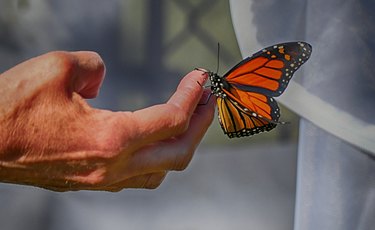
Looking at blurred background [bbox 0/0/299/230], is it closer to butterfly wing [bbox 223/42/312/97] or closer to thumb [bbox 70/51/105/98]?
butterfly wing [bbox 223/42/312/97]

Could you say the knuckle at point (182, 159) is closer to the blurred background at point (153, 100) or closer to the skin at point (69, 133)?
the skin at point (69, 133)

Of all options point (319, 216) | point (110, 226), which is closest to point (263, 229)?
point (110, 226)

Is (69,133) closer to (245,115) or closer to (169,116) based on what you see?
(169,116)

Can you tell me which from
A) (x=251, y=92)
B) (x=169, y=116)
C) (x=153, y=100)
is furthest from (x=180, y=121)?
(x=153, y=100)

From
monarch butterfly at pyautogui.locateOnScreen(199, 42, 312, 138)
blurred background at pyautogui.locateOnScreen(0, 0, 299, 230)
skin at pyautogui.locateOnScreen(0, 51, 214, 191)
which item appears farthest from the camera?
blurred background at pyautogui.locateOnScreen(0, 0, 299, 230)

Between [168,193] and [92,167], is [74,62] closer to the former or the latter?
[92,167]

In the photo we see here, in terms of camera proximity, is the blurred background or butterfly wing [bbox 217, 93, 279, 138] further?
the blurred background

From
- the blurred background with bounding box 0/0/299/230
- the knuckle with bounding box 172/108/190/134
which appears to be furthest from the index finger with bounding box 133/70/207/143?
the blurred background with bounding box 0/0/299/230

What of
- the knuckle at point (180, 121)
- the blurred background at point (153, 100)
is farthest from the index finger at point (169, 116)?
the blurred background at point (153, 100)
